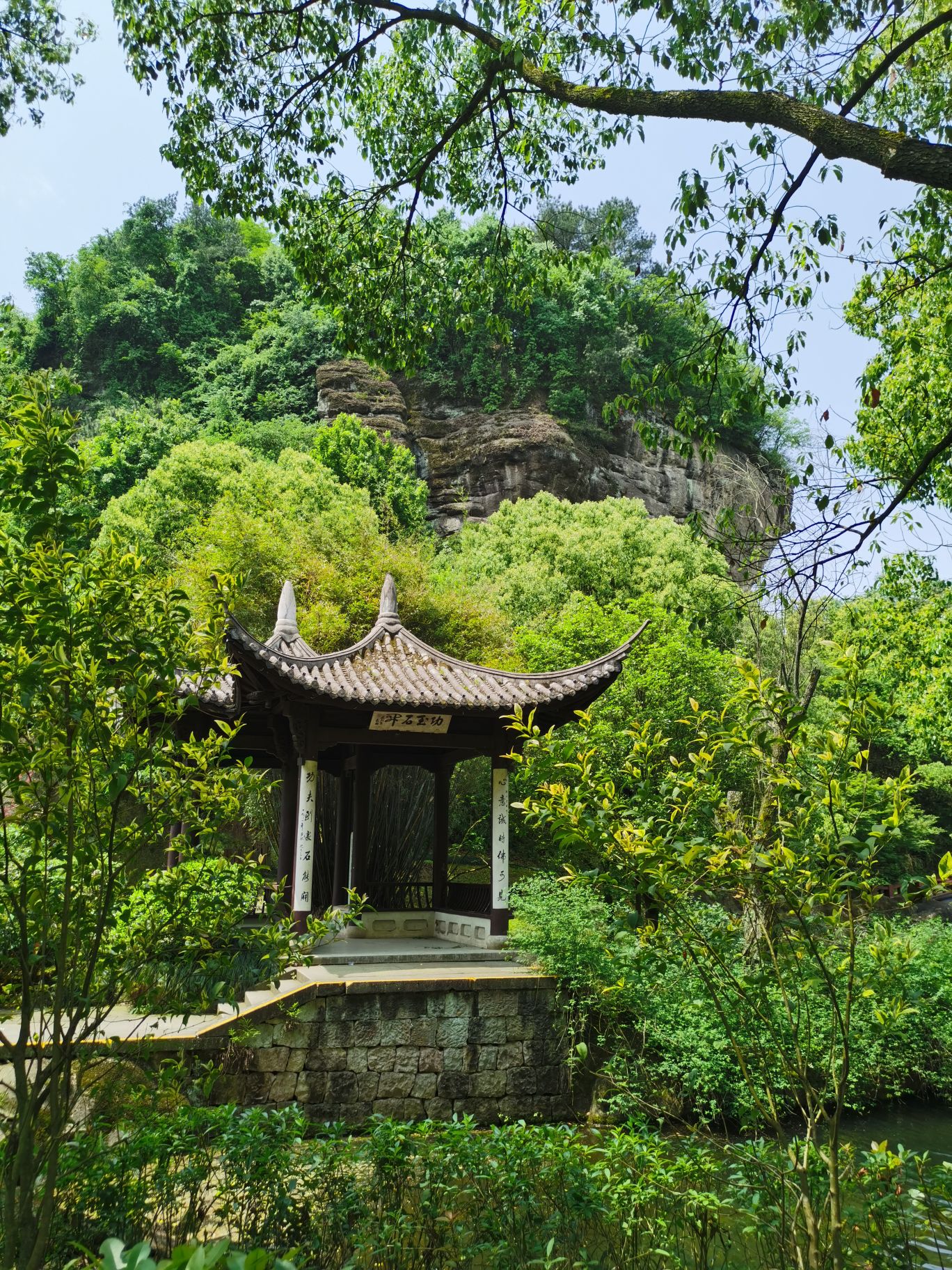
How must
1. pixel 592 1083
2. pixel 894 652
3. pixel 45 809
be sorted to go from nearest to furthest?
1. pixel 45 809
2. pixel 592 1083
3. pixel 894 652

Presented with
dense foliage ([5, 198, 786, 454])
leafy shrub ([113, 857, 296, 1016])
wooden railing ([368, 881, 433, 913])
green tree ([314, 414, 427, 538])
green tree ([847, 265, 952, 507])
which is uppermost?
dense foliage ([5, 198, 786, 454])

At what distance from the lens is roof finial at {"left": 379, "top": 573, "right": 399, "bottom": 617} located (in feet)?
41.2

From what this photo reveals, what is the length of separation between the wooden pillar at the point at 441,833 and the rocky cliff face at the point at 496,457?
2159 centimetres

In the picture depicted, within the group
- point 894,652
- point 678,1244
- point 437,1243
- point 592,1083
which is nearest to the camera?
point 678,1244

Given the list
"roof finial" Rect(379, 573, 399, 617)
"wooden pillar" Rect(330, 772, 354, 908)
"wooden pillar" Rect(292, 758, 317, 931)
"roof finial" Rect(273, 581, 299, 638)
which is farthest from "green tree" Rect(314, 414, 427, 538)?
"wooden pillar" Rect(292, 758, 317, 931)

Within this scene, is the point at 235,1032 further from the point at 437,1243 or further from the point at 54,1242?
the point at 437,1243

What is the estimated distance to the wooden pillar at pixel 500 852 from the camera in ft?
34.2

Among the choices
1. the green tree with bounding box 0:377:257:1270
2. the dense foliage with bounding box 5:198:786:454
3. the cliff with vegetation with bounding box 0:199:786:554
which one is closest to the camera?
the green tree with bounding box 0:377:257:1270

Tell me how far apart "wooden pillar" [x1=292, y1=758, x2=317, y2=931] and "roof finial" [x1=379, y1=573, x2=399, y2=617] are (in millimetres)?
2753

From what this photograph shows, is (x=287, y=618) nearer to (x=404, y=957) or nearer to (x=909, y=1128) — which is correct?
(x=404, y=957)

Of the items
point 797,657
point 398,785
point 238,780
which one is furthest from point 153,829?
point 398,785

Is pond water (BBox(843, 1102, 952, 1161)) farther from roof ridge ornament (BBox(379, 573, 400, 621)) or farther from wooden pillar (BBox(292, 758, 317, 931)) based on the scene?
roof ridge ornament (BBox(379, 573, 400, 621))

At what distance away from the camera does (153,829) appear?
3.31 m

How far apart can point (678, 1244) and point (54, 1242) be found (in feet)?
7.24
